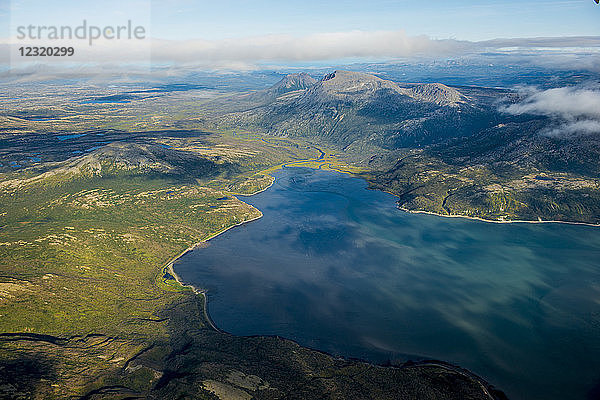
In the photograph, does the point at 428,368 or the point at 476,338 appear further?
the point at 476,338

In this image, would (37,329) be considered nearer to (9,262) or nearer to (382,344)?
(9,262)

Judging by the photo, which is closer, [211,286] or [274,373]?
[274,373]

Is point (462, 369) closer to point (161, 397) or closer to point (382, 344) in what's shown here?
point (382, 344)

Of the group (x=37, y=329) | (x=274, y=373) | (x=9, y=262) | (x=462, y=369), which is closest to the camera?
(x=274, y=373)

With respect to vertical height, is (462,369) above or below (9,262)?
below

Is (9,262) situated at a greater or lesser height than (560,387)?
greater

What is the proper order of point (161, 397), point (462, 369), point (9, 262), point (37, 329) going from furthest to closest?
point (9, 262) < point (37, 329) < point (462, 369) < point (161, 397)

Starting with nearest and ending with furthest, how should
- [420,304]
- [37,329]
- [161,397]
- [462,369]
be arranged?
Answer: [161,397] → [462,369] → [37,329] → [420,304]

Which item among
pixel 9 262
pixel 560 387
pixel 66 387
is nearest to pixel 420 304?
Result: pixel 560 387

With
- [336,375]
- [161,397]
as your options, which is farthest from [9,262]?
[336,375]
